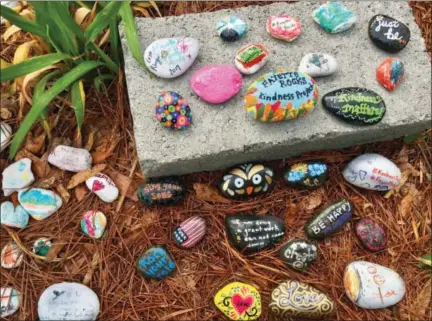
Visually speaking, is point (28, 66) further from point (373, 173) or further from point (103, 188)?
point (373, 173)

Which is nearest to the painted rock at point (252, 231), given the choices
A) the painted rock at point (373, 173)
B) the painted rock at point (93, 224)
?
the painted rock at point (373, 173)

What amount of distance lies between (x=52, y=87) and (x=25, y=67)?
9 cm

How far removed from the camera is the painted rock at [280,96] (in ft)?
5.20

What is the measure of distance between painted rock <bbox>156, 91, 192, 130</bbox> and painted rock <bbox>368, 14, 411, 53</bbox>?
62 centimetres

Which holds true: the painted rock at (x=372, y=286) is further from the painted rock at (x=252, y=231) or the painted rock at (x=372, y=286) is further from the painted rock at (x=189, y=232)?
the painted rock at (x=189, y=232)

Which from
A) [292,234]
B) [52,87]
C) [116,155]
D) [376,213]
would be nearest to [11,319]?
[116,155]

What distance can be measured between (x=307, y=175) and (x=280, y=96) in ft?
0.87

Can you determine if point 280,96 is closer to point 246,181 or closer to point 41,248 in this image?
point 246,181

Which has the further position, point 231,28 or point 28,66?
point 231,28

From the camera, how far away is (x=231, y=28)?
1730mm

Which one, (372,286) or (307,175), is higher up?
(307,175)

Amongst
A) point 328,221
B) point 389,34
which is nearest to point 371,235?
point 328,221

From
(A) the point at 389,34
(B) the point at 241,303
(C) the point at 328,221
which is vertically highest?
(A) the point at 389,34

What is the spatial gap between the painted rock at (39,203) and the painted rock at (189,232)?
1.21 ft
